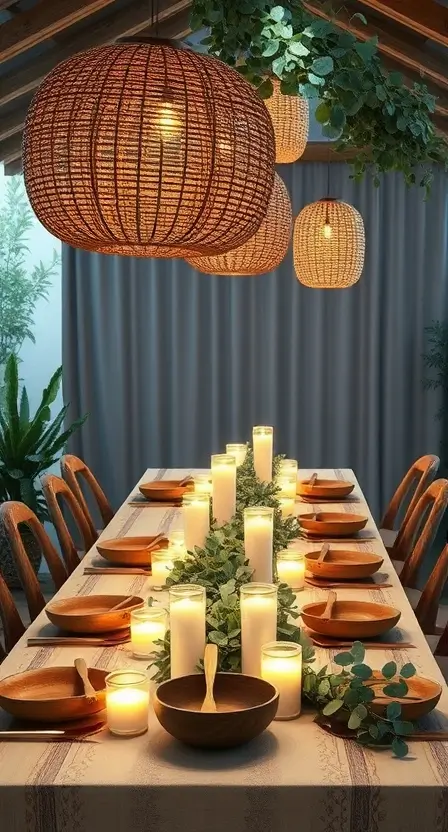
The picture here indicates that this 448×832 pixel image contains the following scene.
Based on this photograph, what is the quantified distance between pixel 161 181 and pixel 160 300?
480 cm

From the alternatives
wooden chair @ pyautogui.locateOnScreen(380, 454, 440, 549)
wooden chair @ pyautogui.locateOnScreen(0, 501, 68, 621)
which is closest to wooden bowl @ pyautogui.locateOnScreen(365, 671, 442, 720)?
wooden chair @ pyautogui.locateOnScreen(0, 501, 68, 621)

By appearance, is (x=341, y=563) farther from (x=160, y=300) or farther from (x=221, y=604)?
(x=160, y=300)

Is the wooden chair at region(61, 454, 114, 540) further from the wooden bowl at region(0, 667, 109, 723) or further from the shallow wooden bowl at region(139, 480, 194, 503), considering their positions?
the wooden bowl at region(0, 667, 109, 723)

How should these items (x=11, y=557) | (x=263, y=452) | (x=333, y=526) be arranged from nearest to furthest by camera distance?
(x=333, y=526) → (x=263, y=452) → (x=11, y=557)

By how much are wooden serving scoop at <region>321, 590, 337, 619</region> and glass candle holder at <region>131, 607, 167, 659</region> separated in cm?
37

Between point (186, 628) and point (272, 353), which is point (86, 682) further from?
point (272, 353)

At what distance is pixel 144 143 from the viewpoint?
71.3 inches

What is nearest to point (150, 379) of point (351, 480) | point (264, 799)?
point (351, 480)

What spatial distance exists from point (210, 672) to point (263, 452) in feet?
6.25

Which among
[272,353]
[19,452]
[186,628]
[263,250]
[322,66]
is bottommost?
[19,452]

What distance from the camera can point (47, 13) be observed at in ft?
14.8

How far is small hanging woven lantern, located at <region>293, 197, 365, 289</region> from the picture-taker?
4312 millimetres

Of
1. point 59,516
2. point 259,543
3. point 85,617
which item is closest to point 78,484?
point 59,516

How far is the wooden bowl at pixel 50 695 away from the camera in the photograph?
1814mm
